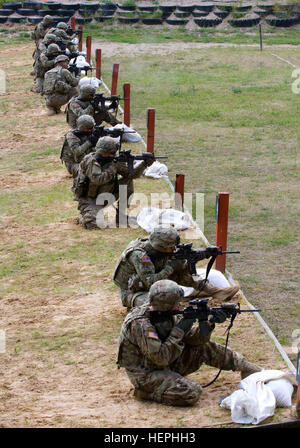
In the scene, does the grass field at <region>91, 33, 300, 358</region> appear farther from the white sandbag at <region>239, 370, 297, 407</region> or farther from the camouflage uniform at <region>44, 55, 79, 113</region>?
the camouflage uniform at <region>44, 55, 79, 113</region>

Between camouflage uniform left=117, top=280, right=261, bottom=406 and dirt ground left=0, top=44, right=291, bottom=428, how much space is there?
0.15m

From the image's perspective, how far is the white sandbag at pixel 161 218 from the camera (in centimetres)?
1145

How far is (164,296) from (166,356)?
1.61ft

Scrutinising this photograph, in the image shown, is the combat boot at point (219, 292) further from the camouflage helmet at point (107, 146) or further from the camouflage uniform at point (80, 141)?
the camouflage uniform at point (80, 141)

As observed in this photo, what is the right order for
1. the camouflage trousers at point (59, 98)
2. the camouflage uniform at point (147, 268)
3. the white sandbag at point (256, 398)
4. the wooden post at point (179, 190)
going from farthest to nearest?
the camouflage trousers at point (59, 98), the wooden post at point (179, 190), the camouflage uniform at point (147, 268), the white sandbag at point (256, 398)

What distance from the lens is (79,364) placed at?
7988mm

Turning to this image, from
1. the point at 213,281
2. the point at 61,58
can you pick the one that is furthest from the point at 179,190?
the point at 61,58

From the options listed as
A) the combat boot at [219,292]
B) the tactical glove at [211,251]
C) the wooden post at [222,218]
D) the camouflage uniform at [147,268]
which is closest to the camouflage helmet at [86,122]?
the wooden post at [222,218]

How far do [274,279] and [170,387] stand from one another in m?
3.61

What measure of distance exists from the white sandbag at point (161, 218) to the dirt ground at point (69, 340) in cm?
30

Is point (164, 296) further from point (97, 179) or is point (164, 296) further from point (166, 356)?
point (97, 179)

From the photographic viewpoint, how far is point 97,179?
11875 millimetres

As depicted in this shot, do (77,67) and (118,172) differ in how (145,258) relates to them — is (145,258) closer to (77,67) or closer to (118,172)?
(118,172)
